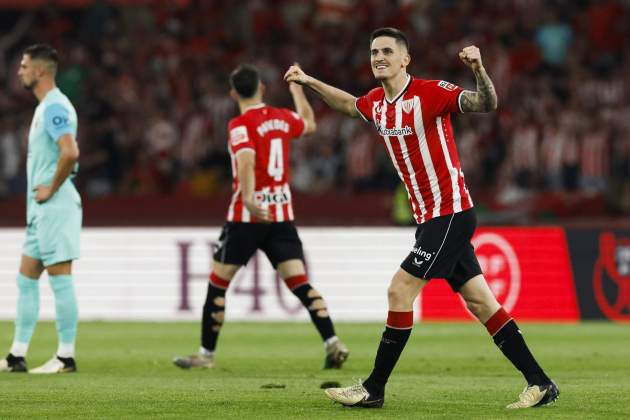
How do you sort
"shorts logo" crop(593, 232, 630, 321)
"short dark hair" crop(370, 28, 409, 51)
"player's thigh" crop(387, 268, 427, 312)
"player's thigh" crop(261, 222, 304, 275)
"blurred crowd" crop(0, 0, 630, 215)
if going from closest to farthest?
"player's thigh" crop(387, 268, 427, 312), "short dark hair" crop(370, 28, 409, 51), "player's thigh" crop(261, 222, 304, 275), "shorts logo" crop(593, 232, 630, 321), "blurred crowd" crop(0, 0, 630, 215)

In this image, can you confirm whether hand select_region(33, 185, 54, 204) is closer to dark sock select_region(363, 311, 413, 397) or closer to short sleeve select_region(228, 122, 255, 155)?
short sleeve select_region(228, 122, 255, 155)

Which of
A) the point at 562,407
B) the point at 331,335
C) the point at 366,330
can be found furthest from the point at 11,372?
the point at 366,330

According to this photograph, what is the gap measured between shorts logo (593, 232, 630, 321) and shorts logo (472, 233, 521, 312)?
3.16 feet

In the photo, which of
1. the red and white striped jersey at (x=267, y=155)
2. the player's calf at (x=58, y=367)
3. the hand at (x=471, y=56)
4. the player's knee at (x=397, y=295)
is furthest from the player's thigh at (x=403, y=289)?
the player's calf at (x=58, y=367)

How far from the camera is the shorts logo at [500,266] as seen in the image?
51.3 ft

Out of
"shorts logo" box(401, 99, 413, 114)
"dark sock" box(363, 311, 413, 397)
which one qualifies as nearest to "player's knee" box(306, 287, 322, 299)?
"dark sock" box(363, 311, 413, 397)

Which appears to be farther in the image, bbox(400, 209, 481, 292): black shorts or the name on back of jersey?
the name on back of jersey

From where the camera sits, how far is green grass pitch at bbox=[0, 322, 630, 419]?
24.5ft

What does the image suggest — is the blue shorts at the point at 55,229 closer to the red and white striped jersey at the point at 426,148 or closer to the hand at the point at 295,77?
the hand at the point at 295,77

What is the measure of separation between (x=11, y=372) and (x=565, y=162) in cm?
1148

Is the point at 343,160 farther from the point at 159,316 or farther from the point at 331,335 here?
the point at 331,335

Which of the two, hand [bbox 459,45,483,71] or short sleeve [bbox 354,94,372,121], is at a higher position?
hand [bbox 459,45,483,71]

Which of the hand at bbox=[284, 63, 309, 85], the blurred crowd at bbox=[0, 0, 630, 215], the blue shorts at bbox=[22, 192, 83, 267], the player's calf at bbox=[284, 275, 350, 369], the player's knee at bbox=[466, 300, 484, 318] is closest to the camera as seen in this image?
the player's knee at bbox=[466, 300, 484, 318]

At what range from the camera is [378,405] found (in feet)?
25.0
